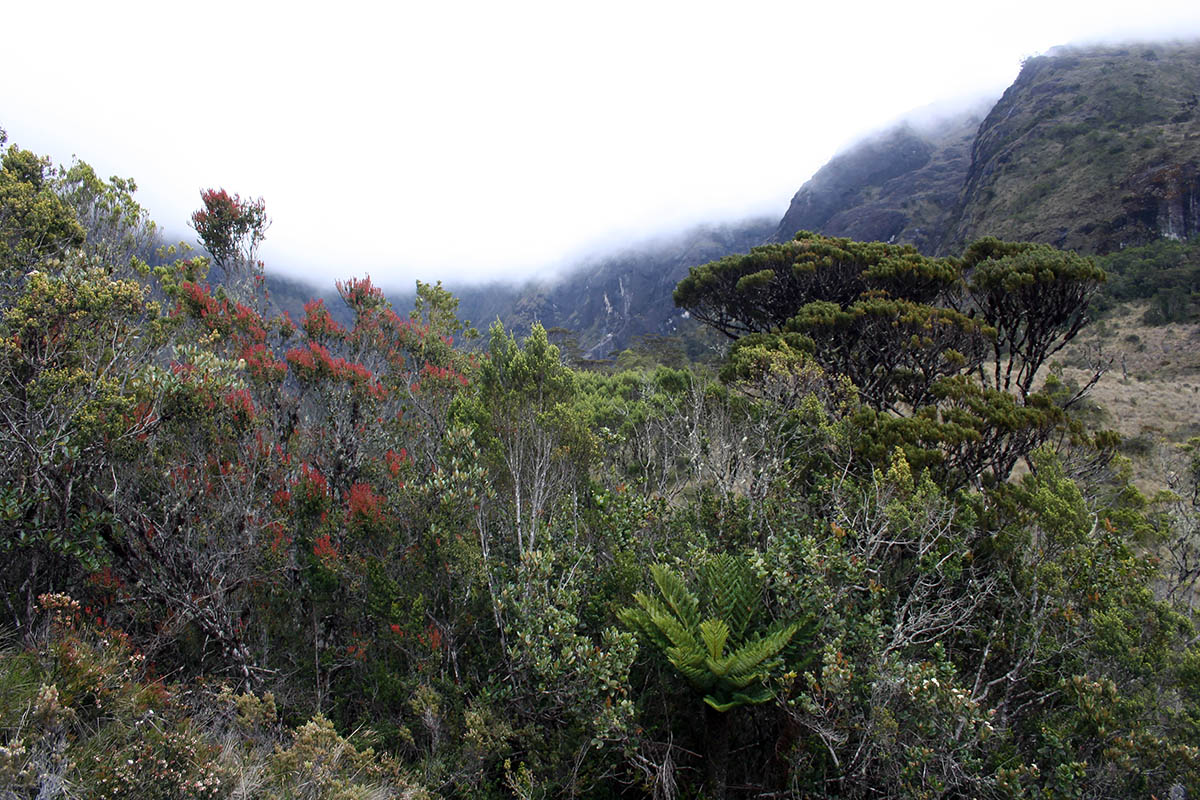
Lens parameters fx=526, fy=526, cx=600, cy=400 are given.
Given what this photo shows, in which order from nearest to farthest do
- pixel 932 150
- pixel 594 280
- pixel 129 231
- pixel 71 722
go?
pixel 71 722 → pixel 129 231 → pixel 932 150 → pixel 594 280

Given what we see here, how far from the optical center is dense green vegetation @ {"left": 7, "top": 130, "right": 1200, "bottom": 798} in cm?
497

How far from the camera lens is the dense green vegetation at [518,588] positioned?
4973 mm

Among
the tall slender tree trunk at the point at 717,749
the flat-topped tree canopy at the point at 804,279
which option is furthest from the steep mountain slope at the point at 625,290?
the tall slender tree trunk at the point at 717,749

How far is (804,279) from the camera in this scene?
16.1 metres

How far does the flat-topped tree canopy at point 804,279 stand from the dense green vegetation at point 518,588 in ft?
19.4

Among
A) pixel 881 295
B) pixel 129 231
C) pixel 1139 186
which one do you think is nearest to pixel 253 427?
pixel 129 231

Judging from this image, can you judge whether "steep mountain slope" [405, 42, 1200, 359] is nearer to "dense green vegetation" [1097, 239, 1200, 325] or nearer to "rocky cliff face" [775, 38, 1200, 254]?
"rocky cliff face" [775, 38, 1200, 254]

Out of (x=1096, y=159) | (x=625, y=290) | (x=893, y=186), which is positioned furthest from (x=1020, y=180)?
(x=625, y=290)

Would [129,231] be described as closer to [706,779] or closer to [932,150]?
[706,779]

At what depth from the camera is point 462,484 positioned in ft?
26.2

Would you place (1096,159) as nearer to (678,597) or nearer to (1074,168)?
(1074,168)

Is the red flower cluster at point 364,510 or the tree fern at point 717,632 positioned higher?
the red flower cluster at point 364,510

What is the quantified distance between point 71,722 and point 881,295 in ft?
52.7

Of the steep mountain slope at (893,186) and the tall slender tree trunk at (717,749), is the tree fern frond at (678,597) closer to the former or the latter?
the tall slender tree trunk at (717,749)
